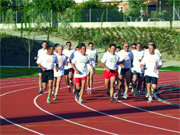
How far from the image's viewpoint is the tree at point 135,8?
201ft

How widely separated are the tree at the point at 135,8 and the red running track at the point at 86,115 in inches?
1605

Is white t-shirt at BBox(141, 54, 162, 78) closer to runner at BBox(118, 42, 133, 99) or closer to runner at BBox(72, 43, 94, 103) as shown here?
runner at BBox(118, 42, 133, 99)

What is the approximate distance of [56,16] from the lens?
63.5 m

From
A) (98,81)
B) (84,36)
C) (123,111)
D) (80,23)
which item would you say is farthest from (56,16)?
(123,111)

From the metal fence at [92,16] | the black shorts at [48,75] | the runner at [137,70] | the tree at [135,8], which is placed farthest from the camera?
the tree at [135,8]

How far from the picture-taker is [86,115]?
1506cm

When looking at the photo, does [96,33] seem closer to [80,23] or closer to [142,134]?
[80,23]

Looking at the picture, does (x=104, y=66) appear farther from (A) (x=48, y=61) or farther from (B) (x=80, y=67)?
(A) (x=48, y=61)

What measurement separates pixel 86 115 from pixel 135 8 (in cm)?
5031

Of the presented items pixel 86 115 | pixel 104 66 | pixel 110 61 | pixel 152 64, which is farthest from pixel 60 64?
pixel 86 115

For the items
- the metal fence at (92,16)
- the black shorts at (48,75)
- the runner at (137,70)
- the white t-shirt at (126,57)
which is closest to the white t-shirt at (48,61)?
the black shorts at (48,75)

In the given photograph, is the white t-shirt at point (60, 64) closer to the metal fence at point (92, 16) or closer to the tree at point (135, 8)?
the metal fence at point (92, 16)

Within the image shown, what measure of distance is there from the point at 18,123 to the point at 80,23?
1918 inches

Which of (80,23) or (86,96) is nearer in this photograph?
(86,96)
